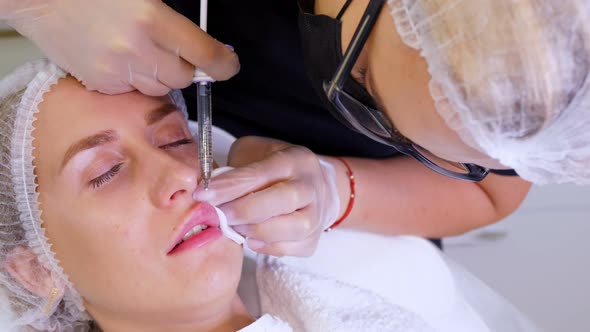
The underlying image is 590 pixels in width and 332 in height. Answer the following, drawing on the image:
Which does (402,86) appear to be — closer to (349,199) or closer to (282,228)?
(282,228)

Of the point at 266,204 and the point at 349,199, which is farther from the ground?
the point at 266,204

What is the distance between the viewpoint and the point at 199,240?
1.09 m

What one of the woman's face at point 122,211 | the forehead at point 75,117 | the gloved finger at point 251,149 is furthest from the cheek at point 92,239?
the gloved finger at point 251,149

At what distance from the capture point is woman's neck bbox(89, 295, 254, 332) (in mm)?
1202

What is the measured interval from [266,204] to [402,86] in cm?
43

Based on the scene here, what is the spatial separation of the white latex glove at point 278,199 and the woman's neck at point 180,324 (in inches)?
7.3

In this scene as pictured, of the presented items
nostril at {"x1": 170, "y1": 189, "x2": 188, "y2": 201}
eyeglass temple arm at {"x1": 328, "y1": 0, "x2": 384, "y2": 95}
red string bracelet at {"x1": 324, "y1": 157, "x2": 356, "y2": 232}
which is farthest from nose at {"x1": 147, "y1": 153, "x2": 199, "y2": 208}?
red string bracelet at {"x1": 324, "y1": 157, "x2": 356, "y2": 232}

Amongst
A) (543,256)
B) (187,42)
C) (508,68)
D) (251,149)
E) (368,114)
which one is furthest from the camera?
(543,256)

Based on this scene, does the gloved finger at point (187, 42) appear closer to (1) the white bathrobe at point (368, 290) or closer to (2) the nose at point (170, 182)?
(2) the nose at point (170, 182)

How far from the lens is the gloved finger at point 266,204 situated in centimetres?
109

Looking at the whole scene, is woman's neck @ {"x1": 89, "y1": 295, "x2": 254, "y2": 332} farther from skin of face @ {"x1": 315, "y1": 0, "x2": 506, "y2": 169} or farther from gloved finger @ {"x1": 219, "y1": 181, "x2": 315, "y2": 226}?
skin of face @ {"x1": 315, "y1": 0, "x2": 506, "y2": 169}

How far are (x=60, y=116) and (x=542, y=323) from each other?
6.90 feet

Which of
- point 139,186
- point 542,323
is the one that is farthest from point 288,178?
point 542,323

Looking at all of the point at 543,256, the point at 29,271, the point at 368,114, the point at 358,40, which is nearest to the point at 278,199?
the point at 368,114
